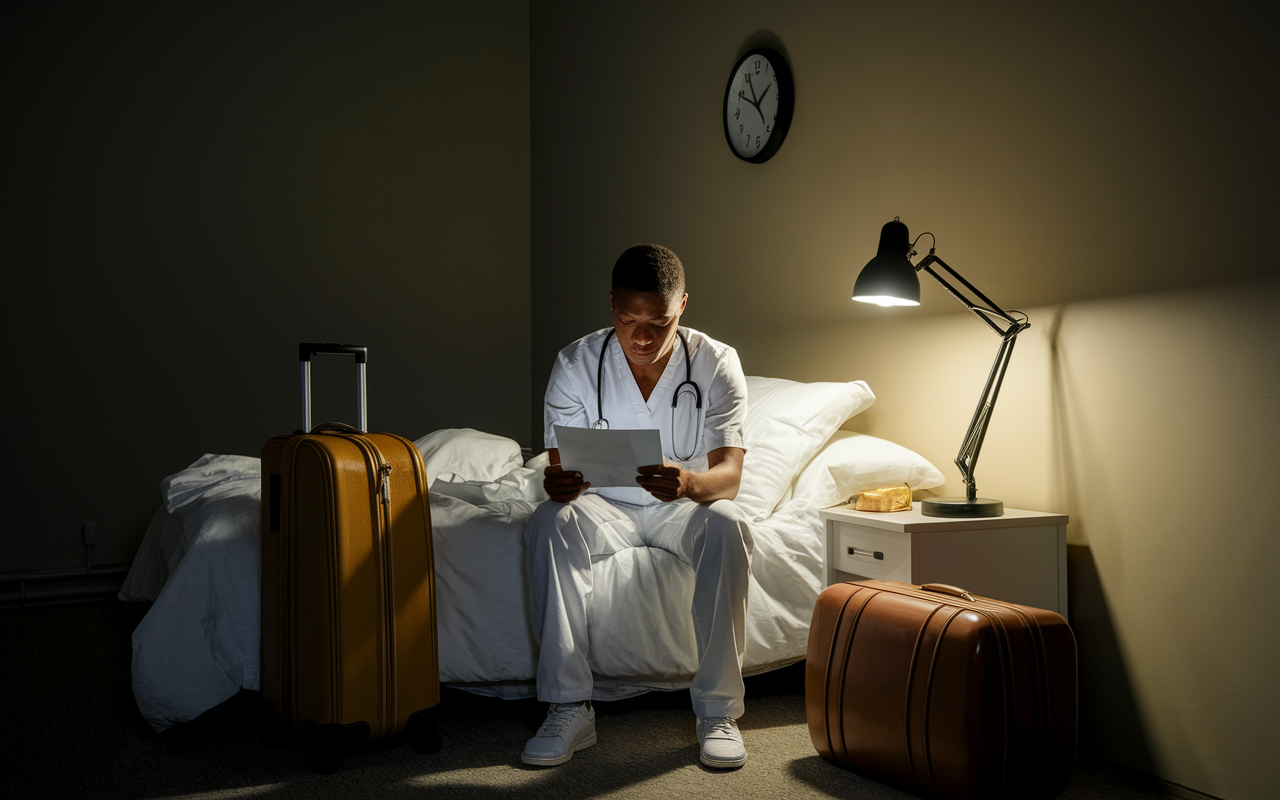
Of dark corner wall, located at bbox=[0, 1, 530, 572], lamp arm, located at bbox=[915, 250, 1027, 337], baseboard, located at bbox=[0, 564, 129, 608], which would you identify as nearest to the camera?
lamp arm, located at bbox=[915, 250, 1027, 337]

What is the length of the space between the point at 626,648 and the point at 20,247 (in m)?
3.16

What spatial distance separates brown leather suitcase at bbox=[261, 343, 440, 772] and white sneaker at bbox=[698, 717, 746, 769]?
543mm

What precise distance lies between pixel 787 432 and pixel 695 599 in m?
0.61

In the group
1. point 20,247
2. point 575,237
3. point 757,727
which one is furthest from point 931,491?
point 20,247

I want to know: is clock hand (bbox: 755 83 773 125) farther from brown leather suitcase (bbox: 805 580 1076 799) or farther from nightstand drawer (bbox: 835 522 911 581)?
brown leather suitcase (bbox: 805 580 1076 799)

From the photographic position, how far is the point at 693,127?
3258mm

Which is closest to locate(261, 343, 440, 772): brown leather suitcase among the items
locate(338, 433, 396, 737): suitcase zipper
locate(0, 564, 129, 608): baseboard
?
locate(338, 433, 396, 737): suitcase zipper

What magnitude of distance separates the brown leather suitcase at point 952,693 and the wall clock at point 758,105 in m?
1.67

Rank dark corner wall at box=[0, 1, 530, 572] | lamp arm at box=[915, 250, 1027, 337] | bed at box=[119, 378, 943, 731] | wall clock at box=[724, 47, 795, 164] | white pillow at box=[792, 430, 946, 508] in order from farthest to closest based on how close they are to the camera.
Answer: dark corner wall at box=[0, 1, 530, 572], wall clock at box=[724, 47, 795, 164], white pillow at box=[792, 430, 946, 508], lamp arm at box=[915, 250, 1027, 337], bed at box=[119, 378, 943, 731]

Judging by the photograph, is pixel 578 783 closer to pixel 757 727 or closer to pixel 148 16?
pixel 757 727

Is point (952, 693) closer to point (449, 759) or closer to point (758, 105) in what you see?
point (449, 759)

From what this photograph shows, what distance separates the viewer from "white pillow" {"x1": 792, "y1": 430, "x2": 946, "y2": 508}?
213cm

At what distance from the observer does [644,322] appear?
1.87 m

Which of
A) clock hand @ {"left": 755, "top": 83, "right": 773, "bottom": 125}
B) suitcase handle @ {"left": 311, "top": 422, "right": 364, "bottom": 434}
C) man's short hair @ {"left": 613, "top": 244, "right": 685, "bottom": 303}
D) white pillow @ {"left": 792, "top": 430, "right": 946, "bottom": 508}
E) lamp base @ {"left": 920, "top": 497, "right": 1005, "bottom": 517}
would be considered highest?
clock hand @ {"left": 755, "top": 83, "right": 773, "bottom": 125}
